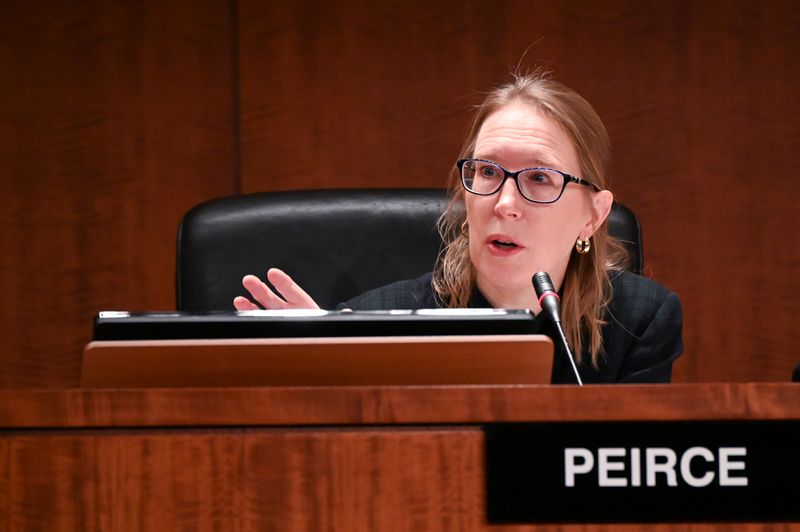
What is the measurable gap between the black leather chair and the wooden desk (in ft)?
2.66

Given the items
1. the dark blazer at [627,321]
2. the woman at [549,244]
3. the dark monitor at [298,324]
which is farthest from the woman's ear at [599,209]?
the dark monitor at [298,324]

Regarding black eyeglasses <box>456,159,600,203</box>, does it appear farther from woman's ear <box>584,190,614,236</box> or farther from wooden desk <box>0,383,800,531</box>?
wooden desk <box>0,383,800,531</box>

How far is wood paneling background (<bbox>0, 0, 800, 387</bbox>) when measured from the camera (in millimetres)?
2242

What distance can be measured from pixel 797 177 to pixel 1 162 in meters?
1.83

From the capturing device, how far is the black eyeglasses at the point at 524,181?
1482 millimetres

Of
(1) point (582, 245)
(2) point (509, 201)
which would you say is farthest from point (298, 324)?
(1) point (582, 245)

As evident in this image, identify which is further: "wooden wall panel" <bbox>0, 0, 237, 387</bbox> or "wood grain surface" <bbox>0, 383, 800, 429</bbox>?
"wooden wall panel" <bbox>0, 0, 237, 387</bbox>

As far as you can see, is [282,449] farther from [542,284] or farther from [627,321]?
[627,321]

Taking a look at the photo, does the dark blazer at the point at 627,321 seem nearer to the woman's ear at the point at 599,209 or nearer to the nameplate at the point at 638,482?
the woman's ear at the point at 599,209

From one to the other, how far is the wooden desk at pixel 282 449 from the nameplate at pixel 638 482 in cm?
1

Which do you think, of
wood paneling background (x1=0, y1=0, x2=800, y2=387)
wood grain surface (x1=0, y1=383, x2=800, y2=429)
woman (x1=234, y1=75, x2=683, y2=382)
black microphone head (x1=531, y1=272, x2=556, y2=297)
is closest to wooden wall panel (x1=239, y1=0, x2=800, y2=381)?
wood paneling background (x1=0, y1=0, x2=800, y2=387)

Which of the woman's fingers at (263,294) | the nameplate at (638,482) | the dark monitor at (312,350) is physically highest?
the woman's fingers at (263,294)

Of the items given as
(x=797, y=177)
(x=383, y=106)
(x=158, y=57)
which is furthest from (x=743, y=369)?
(x=158, y=57)

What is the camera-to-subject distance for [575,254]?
5.32 feet
